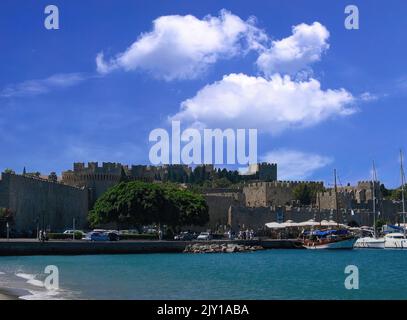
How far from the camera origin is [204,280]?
24.0 meters

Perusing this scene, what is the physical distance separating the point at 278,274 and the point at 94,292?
10098 millimetres

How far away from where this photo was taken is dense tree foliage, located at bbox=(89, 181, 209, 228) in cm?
5091

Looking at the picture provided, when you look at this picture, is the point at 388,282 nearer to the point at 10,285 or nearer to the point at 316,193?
the point at 10,285

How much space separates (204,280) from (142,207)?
2706 centimetres

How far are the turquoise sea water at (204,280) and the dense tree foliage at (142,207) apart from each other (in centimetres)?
1768

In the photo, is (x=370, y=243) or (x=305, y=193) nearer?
(x=370, y=243)

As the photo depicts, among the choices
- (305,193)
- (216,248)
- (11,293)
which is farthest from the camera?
(305,193)

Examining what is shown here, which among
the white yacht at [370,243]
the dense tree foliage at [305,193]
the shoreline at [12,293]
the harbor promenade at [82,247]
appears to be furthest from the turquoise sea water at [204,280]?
the dense tree foliage at [305,193]

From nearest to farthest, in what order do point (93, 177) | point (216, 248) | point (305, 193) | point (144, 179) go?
1. point (216, 248)
2. point (93, 177)
3. point (144, 179)
4. point (305, 193)

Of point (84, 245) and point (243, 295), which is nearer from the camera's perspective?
point (243, 295)

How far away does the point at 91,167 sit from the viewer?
228ft

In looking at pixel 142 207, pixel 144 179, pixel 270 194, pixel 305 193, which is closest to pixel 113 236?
pixel 142 207

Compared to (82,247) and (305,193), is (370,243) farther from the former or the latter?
(305,193)
